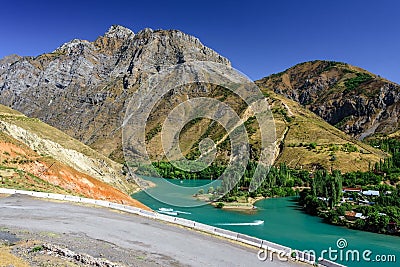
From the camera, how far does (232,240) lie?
60.1ft

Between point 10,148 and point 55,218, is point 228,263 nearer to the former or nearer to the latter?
point 55,218

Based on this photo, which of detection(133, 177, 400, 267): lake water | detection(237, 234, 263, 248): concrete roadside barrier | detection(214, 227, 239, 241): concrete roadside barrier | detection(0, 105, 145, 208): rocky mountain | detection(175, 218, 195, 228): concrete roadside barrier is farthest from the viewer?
detection(133, 177, 400, 267): lake water

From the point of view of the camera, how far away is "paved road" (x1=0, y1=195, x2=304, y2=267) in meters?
15.1

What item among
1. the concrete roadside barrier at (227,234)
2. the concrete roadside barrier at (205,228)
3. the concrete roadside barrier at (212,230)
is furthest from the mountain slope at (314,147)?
the concrete roadside barrier at (227,234)

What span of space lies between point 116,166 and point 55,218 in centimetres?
7060

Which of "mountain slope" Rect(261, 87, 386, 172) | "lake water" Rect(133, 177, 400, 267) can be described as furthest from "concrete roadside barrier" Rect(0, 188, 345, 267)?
"mountain slope" Rect(261, 87, 386, 172)

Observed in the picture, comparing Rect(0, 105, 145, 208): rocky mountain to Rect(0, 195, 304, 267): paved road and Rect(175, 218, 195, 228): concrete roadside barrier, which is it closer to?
Rect(0, 195, 304, 267): paved road

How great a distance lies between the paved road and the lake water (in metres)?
20.1

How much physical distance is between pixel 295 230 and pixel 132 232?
3576cm

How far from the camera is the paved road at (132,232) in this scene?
15086 mm

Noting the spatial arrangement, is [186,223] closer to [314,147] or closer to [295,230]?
[295,230]

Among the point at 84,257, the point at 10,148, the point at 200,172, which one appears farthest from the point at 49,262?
the point at 200,172

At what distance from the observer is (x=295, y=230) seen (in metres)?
48.7

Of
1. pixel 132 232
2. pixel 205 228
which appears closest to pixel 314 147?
pixel 205 228
